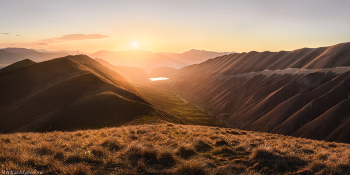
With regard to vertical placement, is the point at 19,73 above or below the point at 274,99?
above

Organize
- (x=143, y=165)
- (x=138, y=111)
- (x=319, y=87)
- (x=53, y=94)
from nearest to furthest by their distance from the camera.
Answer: (x=143, y=165), (x=138, y=111), (x=53, y=94), (x=319, y=87)

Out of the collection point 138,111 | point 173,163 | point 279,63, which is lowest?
point 138,111

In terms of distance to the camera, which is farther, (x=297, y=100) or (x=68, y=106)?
(x=297, y=100)

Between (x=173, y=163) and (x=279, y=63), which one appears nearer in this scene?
(x=173, y=163)

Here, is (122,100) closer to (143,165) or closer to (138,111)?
(138,111)

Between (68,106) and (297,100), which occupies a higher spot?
(297,100)

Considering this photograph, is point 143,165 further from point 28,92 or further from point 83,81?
point 28,92

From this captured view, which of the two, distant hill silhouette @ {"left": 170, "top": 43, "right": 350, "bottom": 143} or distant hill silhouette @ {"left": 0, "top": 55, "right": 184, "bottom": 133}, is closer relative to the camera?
distant hill silhouette @ {"left": 0, "top": 55, "right": 184, "bottom": 133}

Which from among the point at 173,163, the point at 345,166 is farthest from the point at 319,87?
the point at 173,163

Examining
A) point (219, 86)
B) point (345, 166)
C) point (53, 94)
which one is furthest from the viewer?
point (219, 86)

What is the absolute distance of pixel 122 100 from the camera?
49156 mm

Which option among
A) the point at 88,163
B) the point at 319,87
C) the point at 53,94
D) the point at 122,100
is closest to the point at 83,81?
the point at 53,94

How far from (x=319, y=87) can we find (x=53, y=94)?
9867cm

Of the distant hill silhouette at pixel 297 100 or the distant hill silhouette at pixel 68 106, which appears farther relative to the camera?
the distant hill silhouette at pixel 297 100
